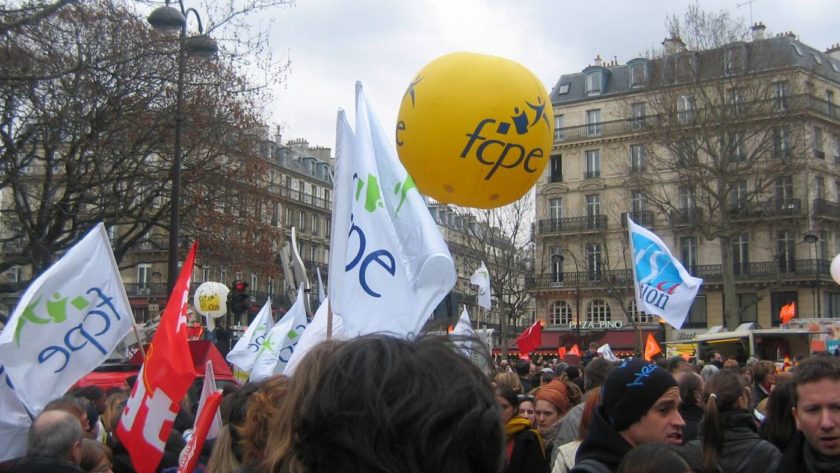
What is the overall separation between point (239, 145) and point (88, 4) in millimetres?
4973

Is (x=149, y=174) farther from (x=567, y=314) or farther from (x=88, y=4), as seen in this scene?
(x=567, y=314)

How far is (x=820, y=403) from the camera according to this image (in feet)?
11.7

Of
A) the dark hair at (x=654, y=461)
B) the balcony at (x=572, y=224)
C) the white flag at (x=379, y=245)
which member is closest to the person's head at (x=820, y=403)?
the dark hair at (x=654, y=461)

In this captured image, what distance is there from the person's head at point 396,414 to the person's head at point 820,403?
2326 mm

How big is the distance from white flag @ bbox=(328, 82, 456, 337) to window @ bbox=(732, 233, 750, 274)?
43.7 m

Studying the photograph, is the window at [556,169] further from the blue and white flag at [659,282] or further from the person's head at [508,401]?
the person's head at [508,401]

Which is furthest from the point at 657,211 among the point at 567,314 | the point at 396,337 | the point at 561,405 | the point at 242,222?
the point at 396,337

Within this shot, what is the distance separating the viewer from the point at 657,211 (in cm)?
4866

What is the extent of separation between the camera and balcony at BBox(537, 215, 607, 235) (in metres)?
50.1

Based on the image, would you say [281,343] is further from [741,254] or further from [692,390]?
[741,254]

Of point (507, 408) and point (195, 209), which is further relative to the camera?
point (195, 209)

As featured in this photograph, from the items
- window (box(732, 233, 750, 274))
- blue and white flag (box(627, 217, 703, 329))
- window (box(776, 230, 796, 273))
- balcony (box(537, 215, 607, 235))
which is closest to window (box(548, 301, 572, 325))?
balcony (box(537, 215, 607, 235))

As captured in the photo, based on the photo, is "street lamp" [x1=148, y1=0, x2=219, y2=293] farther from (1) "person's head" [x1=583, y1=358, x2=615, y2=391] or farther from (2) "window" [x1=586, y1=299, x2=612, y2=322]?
(2) "window" [x1=586, y1=299, x2=612, y2=322]

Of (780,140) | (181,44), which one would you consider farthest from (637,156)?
(181,44)
